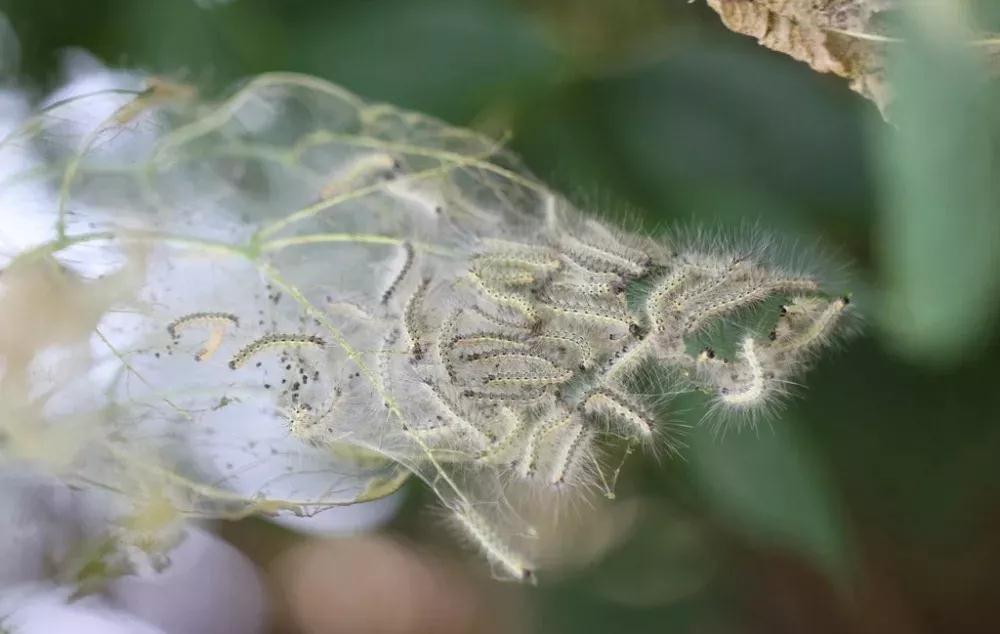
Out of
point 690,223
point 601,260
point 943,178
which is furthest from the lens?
point 690,223

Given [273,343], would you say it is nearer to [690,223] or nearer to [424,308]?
[424,308]

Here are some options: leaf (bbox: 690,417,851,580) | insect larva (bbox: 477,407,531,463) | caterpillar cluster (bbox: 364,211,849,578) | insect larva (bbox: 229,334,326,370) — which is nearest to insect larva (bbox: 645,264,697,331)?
caterpillar cluster (bbox: 364,211,849,578)

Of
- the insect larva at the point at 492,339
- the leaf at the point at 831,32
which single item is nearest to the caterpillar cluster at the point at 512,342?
the insect larva at the point at 492,339

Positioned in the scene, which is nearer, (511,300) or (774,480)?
(511,300)

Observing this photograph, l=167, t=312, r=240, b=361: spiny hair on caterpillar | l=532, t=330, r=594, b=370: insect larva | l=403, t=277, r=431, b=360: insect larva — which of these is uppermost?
l=532, t=330, r=594, b=370: insect larva

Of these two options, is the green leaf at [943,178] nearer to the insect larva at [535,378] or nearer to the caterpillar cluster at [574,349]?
the caterpillar cluster at [574,349]

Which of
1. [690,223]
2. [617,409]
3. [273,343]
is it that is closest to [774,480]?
[690,223]

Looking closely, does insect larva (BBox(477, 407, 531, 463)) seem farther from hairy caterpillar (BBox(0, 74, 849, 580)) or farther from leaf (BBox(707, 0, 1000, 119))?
leaf (BBox(707, 0, 1000, 119))

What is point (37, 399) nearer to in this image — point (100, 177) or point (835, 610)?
point (100, 177)

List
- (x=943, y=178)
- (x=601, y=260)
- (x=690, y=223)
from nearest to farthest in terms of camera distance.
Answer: (x=943, y=178), (x=601, y=260), (x=690, y=223)
